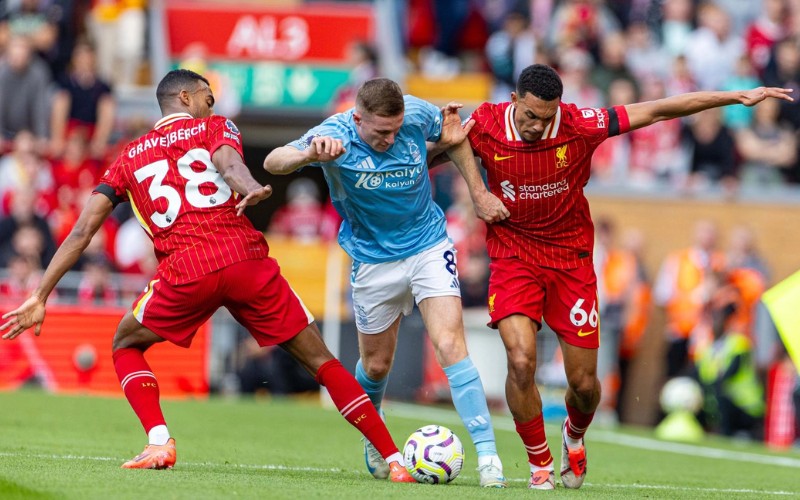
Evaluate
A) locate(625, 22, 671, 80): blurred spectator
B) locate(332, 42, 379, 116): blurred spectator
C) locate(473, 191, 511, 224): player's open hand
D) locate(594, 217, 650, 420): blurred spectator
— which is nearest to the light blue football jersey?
locate(473, 191, 511, 224): player's open hand

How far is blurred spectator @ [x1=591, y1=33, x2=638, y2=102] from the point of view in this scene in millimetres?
19952

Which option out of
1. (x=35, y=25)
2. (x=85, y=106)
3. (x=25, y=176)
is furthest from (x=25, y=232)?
(x=35, y=25)

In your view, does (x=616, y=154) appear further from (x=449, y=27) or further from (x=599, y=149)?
(x=449, y=27)

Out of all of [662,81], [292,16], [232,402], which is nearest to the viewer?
[232,402]

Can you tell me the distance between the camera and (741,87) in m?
19.6

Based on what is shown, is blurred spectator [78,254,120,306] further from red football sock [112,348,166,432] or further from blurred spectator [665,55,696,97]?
red football sock [112,348,166,432]

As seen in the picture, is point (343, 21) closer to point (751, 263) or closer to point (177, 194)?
point (751, 263)

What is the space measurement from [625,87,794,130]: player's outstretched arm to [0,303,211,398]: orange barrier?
9.50m

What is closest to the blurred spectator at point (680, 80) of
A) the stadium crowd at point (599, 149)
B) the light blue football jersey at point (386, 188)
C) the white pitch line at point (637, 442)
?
the stadium crowd at point (599, 149)

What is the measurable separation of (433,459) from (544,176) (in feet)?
6.10

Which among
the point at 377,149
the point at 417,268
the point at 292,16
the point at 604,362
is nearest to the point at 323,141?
the point at 377,149

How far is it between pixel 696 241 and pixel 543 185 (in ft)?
33.3

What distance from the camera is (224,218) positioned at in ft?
26.9

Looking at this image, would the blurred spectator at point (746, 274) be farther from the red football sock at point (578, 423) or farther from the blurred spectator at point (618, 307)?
the red football sock at point (578, 423)
